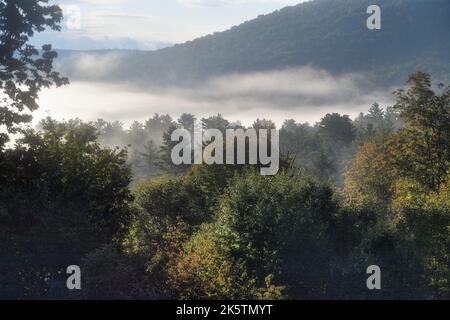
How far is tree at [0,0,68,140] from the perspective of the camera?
2972 centimetres

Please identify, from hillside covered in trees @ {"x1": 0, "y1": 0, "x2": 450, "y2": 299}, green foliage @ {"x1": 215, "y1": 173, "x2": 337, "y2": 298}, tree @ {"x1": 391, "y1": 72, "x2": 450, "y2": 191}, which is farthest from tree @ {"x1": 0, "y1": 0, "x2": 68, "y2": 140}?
tree @ {"x1": 391, "y1": 72, "x2": 450, "y2": 191}

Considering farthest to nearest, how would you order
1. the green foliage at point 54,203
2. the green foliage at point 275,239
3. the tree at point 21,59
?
the tree at point 21,59 → the green foliage at point 54,203 → the green foliage at point 275,239

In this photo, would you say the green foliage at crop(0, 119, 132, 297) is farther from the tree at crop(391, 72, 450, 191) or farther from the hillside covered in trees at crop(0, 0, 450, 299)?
the tree at crop(391, 72, 450, 191)

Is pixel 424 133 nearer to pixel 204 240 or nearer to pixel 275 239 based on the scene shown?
pixel 275 239

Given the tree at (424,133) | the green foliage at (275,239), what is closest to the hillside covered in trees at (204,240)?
the green foliage at (275,239)

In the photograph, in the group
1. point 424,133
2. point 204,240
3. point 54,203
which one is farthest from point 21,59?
point 424,133

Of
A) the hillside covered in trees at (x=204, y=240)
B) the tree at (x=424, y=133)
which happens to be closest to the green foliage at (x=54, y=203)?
the hillside covered in trees at (x=204, y=240)

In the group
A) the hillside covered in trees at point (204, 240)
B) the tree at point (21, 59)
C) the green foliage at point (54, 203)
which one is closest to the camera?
the hillside covered in trees at point (204, 240)

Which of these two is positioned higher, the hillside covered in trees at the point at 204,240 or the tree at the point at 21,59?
the tree at the point at 21,59

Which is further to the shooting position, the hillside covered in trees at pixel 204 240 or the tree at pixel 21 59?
the tree at pixel 21 59

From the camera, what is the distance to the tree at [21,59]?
29.7 metres

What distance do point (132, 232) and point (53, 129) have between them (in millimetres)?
7639

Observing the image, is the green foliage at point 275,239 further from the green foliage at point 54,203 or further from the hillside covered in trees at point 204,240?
the green foliage at point 54,203
